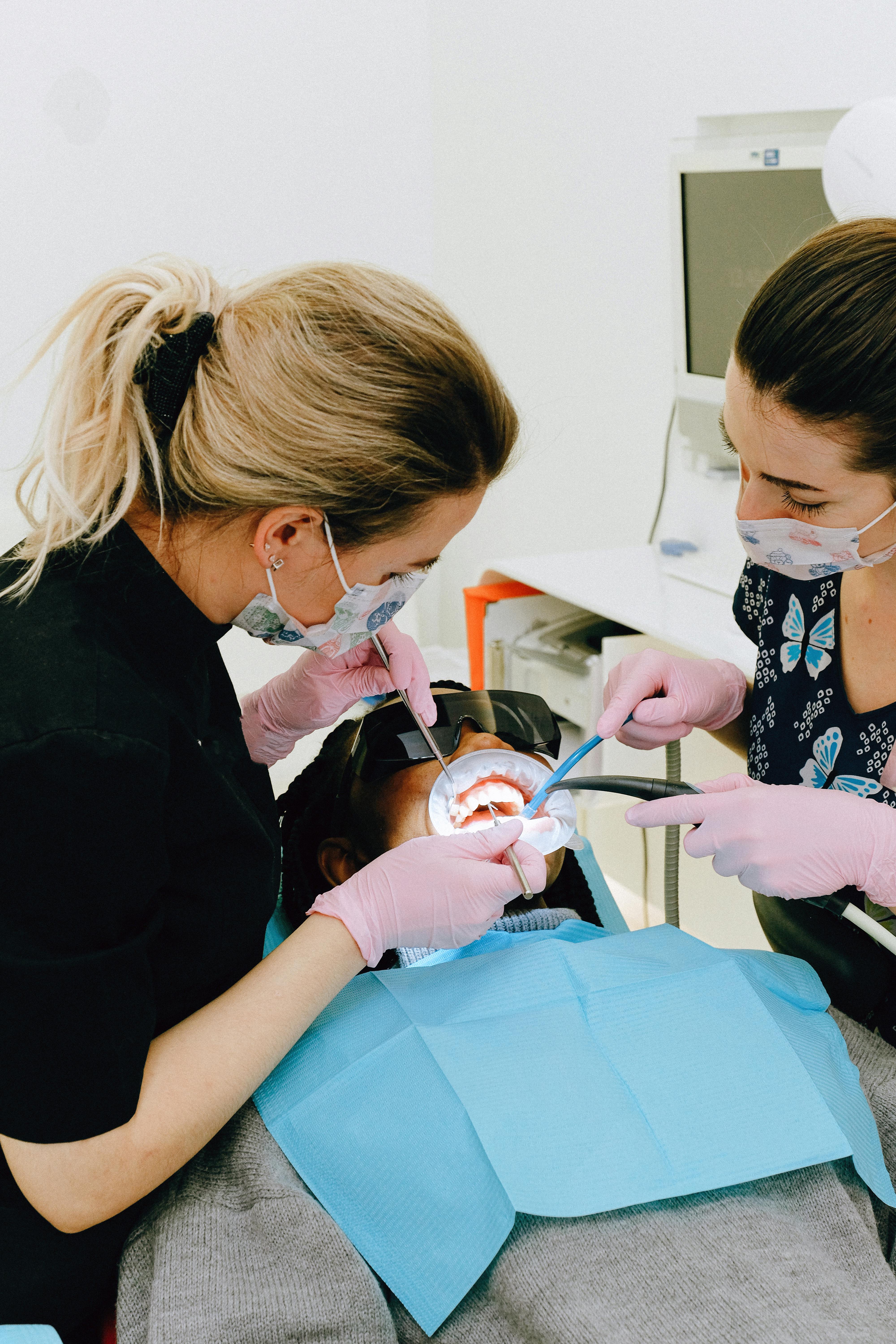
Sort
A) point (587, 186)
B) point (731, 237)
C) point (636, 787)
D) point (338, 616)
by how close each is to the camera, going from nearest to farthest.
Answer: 1. point (338, 616)
2. point (636, 787)
3. point (731, 237)
4. point (587, 186)

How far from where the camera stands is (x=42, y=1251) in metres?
0.93

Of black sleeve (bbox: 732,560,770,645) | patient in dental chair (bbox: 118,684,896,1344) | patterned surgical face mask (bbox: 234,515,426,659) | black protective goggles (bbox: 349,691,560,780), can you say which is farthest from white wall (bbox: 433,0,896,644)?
patient in dental chair (bbox: 118,684,896,1344)

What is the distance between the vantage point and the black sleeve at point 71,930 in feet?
2.56

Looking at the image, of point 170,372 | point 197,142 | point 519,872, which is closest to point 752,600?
point 519,872

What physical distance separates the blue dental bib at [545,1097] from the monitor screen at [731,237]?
139cm

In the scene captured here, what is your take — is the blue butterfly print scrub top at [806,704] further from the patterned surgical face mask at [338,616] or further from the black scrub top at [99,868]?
the black scrub top at [99,868]

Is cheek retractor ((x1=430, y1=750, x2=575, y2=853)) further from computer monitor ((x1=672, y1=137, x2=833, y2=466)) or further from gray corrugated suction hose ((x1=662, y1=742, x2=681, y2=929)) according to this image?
computer monitor ((x1=672, y1=137, x2=833, y2=466))

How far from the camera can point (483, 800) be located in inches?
56.1

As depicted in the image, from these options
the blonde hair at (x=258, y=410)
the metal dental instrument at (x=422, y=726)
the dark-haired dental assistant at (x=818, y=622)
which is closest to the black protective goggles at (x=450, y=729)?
the metal dental instrument at (x=422, y=726)

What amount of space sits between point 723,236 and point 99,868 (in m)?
1.98

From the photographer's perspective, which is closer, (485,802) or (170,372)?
(170,372)

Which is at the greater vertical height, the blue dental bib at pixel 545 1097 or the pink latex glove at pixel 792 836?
the pink latex glove at pixel 792 836

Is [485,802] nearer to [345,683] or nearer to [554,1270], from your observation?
[345,683]

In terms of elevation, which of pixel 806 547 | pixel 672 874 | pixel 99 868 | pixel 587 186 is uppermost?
pixel 587 186
